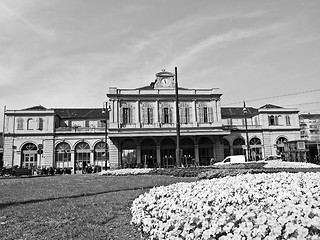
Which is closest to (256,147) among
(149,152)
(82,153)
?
(149,152)

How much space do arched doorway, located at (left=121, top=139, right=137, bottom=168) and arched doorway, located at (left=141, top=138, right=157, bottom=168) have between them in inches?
45.3

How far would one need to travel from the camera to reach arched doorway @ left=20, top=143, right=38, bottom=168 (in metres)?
45.0

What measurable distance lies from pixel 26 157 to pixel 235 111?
35.4 metres

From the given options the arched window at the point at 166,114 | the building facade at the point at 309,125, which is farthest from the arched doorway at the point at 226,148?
the building facade at the point at 309,125

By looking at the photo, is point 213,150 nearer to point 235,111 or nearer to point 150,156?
point 150,156

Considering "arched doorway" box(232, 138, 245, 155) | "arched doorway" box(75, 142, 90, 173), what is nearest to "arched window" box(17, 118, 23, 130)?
A: "arched doorway" box(75, 142, 90, 173)

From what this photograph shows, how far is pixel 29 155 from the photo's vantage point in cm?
4556

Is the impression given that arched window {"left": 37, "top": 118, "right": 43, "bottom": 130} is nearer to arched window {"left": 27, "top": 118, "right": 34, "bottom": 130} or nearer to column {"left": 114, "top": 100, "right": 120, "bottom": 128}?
arched window {"left": 27, "top": 118, "right": 34, "bottom": 130}

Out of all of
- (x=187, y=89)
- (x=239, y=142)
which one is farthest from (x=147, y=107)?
(x=239, y=142)

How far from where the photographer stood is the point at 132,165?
43219 millimetres

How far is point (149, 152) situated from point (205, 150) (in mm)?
8337

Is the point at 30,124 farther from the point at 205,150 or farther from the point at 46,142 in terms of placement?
the point at 205,150

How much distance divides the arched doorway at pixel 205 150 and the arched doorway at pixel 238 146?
4.67 meters

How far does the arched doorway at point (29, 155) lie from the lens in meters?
45.0
